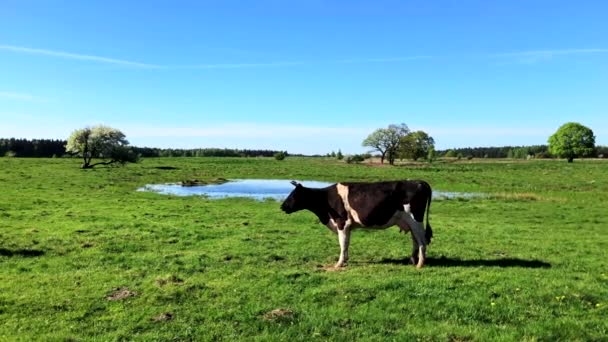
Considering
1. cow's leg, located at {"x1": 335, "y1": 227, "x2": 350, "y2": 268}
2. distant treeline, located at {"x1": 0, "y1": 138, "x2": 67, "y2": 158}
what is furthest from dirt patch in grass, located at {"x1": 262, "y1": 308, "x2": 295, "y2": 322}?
distant treeline, located at {"x1": 0, "y1": 138, "x2": 67, "y2": 158}

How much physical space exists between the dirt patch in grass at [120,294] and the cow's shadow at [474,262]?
6572 mm

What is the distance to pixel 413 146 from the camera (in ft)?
344

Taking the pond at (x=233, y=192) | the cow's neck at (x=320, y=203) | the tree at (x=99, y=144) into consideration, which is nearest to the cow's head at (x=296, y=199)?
the cow's neck at (x=320, y=203)

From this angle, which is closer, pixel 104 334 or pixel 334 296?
pixel 104 334

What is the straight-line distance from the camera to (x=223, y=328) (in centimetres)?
847

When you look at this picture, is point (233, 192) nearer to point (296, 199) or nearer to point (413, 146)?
point (296, 199)

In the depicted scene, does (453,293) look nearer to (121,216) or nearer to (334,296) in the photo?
(334,296)

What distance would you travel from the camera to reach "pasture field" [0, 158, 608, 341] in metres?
8.45

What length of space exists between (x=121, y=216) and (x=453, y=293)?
18.8 meters

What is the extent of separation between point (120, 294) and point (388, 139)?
97764mm

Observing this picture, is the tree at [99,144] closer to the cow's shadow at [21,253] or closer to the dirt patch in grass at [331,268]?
the cow's shadow at [21,253]

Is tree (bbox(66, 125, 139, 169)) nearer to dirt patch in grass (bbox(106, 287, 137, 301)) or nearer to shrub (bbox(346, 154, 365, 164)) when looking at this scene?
shrub (bbox(346, 154, 365, 164))

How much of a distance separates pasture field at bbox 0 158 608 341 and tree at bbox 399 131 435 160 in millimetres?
82254

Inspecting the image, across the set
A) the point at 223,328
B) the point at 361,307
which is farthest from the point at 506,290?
the point at 223,328
